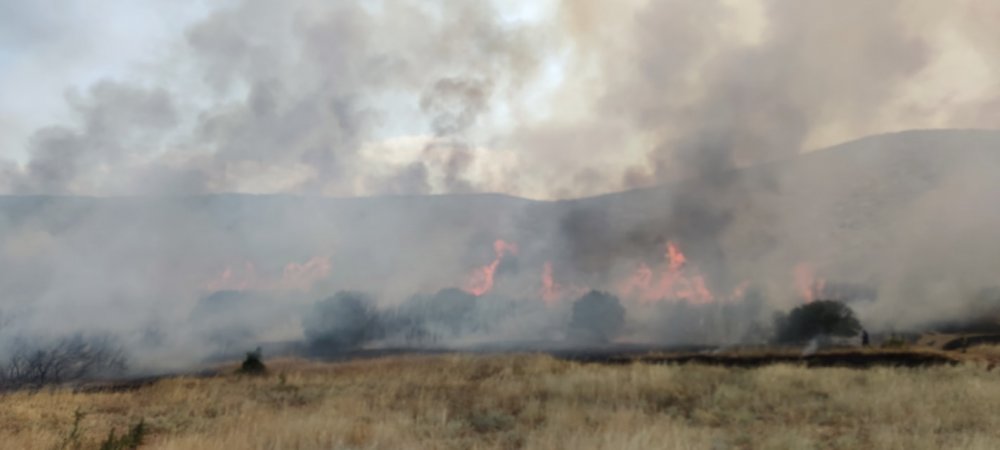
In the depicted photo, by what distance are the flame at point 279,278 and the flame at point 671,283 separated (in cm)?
3537

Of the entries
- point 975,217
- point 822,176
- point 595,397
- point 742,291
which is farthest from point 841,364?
point 822,176

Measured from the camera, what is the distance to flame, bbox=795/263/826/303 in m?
68.6

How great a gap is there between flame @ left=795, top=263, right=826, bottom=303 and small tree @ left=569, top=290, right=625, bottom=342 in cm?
2040

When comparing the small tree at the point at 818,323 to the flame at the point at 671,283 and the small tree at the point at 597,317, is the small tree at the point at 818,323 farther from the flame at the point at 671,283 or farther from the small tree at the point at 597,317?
the small tree at the point at 597,317

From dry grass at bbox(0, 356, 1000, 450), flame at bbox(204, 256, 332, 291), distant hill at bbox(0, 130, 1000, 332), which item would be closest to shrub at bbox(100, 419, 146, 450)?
dry grass at bbox(0, 356, 1000, 450)

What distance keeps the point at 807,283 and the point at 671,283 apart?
15.3m

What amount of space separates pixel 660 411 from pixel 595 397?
2724 millimetres

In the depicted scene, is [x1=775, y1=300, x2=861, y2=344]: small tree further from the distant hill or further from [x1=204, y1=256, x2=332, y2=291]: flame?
[x1=204, y1=256, x2=332, y2=291]: flame

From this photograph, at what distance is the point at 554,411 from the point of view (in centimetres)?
1633

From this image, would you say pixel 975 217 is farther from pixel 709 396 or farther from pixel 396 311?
pixel 709 396

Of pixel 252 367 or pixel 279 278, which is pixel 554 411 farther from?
pixel 279 278

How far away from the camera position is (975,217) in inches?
2891

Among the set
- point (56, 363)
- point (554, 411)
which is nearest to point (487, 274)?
point (56, 363)

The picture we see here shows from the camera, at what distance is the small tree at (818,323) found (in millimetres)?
51875
